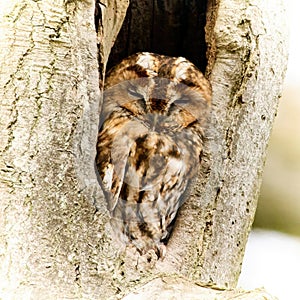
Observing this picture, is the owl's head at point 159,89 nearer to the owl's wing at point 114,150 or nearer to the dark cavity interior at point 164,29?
the owl's wing at point 114,150

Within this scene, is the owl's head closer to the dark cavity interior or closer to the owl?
the owl

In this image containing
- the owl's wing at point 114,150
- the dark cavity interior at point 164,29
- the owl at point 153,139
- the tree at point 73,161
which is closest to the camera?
the tree at point 73,161

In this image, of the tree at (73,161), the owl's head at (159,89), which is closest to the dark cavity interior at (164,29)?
the owl's head at (159,89)

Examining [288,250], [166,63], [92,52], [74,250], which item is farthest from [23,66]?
Answer: [288,250]

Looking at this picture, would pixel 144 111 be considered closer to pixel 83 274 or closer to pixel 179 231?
pixel 179 231

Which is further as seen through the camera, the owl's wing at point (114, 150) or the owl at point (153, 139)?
the owl at point (153, 139)

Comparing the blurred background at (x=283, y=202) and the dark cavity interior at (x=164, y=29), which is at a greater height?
the dark cavity interior at (x=164, y=29)
